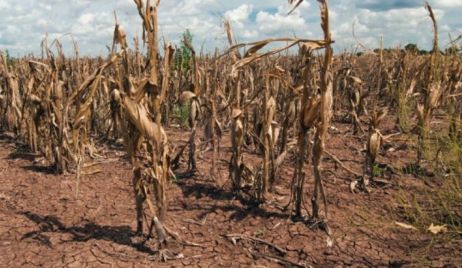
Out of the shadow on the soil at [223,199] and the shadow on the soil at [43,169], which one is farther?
the shadow on the soil at [43,169]

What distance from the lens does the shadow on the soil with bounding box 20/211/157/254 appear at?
266 centimetres

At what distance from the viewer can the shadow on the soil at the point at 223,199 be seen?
300 centimetres

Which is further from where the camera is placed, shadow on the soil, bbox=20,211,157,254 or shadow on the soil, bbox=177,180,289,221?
shadow on the soil, bbox=177,180,289,221

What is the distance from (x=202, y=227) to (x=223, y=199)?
39cm

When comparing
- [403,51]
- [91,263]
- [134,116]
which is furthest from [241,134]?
[403,51]

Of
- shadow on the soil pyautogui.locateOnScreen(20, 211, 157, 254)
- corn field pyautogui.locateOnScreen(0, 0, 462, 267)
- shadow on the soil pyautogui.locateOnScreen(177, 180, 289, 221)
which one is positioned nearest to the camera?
corn field pyautogui.locateOnScreen(0, 0, 462, 267)

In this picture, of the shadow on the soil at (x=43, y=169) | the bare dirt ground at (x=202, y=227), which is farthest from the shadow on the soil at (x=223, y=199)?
the shadow on the soil at (x=43, y=169)

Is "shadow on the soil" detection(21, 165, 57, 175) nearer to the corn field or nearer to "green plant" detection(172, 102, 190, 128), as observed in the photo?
the corn field

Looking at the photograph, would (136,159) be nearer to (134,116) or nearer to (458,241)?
(134,116)

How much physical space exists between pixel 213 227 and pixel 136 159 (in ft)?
2.56

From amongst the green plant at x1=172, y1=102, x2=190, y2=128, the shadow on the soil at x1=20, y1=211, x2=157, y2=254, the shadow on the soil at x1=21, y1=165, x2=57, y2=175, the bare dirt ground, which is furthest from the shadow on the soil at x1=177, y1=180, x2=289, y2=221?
the green plant at x1=172, y1=102, x2=190, y2=128

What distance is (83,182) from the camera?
11.8 ft

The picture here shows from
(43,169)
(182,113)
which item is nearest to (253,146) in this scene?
(182,113)

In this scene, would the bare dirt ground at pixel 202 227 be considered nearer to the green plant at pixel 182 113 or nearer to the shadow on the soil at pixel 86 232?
the shadow on the soil at pixel 86 232
